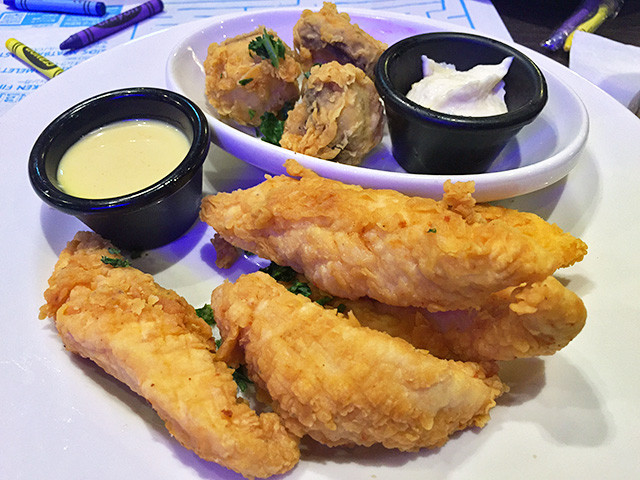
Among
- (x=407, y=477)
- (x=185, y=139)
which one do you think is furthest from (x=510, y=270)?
(x=185, y=139)

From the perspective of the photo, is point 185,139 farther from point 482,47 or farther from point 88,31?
point 88,31

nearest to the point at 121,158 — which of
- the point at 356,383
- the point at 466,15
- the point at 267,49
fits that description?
the point at 267,49

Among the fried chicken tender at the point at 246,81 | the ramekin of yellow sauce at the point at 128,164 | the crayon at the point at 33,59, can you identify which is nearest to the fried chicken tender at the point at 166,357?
the ramekin of yellow sauce at the point at 128,164

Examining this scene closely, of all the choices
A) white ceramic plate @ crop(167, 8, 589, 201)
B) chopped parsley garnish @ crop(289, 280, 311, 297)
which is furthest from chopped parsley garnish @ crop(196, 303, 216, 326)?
white ceramic plate @ crop(167, 8, 589, 201)

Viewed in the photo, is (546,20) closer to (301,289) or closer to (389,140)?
(389,140)

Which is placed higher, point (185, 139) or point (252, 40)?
point (252, 40)

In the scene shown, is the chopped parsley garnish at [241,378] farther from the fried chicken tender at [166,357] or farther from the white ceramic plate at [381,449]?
the white ceramic plate at [381,449]
